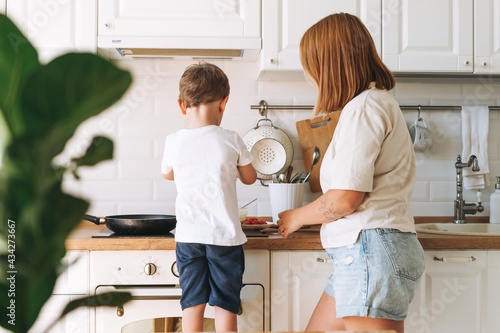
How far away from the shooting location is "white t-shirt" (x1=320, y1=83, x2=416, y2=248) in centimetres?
138

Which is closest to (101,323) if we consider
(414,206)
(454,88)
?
(414,206)

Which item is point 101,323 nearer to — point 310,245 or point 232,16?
point 310,245

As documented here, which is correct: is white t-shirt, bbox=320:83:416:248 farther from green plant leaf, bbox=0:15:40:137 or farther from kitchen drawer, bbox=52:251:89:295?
green plant leaf, bbox=0:15:40:137

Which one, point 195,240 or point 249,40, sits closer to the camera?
point 195,240

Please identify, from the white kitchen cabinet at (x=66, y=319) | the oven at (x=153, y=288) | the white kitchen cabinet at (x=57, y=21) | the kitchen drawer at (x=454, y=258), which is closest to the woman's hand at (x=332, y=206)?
the oven at (x=153, y=288)

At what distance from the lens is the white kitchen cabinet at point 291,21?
215cm

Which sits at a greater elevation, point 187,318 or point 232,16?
point 232,16

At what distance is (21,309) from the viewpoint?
1.17ft

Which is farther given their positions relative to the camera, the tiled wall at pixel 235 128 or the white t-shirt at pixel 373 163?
the tiled wall at pixel 235 128

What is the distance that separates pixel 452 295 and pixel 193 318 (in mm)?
978

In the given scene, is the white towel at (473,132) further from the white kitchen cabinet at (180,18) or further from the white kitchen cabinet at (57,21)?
the white kitchen cabinet at (57,21)

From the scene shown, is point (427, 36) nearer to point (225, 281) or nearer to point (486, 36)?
point (486, 36)

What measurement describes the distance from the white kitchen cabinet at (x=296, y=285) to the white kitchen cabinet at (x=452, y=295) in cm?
37

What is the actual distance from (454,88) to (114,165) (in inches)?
66.7
